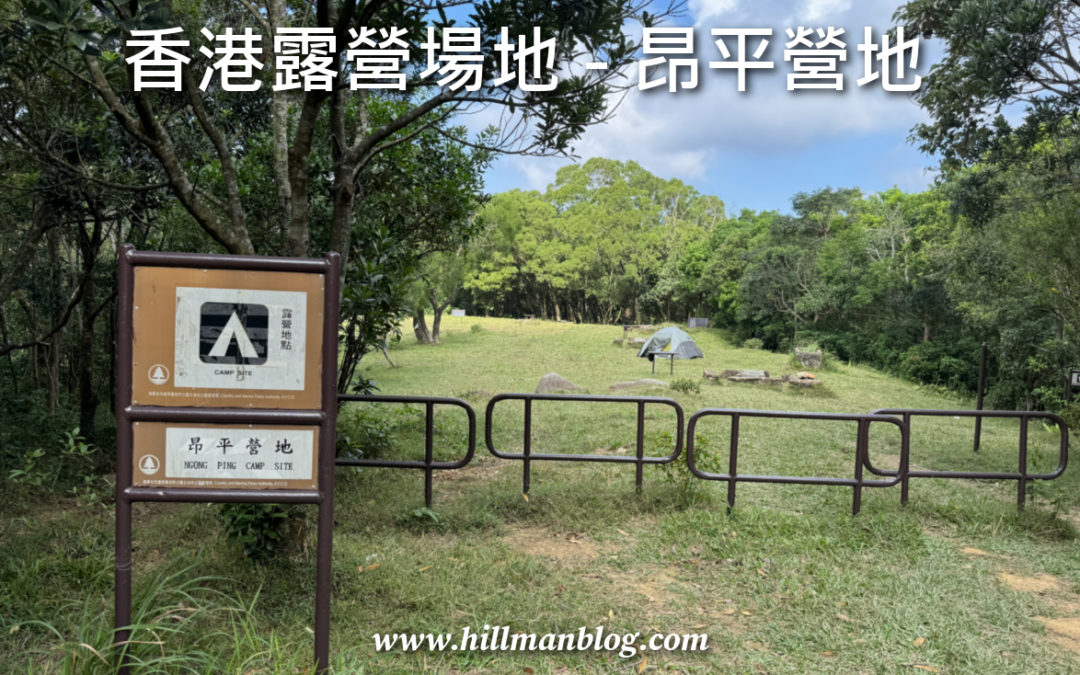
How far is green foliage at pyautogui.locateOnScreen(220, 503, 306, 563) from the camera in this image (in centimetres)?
357

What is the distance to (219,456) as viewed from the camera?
2436 mm

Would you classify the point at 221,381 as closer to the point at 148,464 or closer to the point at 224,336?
the point at 224,336

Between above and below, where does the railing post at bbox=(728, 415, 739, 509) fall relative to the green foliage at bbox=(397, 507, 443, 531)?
above

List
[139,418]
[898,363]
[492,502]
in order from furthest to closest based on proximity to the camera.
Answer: [898,363], [492,502], [139,418]

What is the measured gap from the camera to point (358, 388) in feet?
18.3

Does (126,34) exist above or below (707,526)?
above

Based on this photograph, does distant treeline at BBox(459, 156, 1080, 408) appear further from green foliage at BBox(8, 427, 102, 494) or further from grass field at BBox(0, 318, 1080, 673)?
green foliage at BBox(8, 427, 102, 494)

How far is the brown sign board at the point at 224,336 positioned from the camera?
2.40m

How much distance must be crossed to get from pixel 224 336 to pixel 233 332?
0.03 metres

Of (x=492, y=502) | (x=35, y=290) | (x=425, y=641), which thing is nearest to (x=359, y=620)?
(x=425, y=641)

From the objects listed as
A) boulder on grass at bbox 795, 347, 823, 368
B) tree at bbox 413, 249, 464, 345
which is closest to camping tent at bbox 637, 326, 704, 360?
boulder on grass at bbox 795, 347, 823, 368

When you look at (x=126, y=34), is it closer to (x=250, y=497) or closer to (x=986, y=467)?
(x=250, y=497)

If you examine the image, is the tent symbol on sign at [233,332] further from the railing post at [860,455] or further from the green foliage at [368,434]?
the railing post at [860,455]

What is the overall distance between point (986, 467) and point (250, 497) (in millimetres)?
7904
